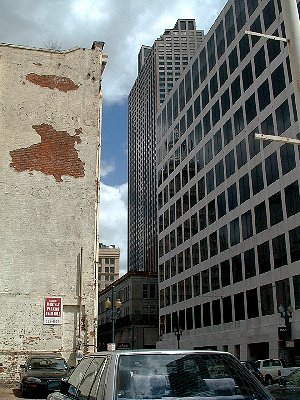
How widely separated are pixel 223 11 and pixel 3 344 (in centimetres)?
4170

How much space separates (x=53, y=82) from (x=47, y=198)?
600 centimetres

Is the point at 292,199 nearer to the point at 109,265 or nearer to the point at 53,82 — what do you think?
the point at 53,82

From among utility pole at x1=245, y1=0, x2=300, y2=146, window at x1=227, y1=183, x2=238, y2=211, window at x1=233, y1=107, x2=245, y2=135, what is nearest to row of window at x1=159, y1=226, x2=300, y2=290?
window at x1=227, y1=183, x2=238, y2=211

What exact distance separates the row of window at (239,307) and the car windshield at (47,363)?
22279 millimetres

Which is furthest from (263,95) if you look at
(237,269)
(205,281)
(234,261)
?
(205,281)

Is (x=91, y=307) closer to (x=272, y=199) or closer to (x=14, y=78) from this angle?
(x=14, y=78)

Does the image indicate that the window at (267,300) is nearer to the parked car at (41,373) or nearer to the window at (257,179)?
the window at (257,179)

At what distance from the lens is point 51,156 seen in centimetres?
2414

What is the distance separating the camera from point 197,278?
54.3m

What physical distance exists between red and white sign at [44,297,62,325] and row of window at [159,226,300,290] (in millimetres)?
19948

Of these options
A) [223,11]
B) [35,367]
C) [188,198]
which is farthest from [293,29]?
[188,198]

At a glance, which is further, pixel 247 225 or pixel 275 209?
pixel 247 225

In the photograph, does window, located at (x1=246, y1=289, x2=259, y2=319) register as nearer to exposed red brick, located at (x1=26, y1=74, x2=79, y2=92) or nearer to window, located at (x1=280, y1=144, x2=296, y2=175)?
window, located at (x1=280, y1=144, x2=296, y2=175)

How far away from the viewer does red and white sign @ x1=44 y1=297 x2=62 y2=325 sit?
22.2 metres
